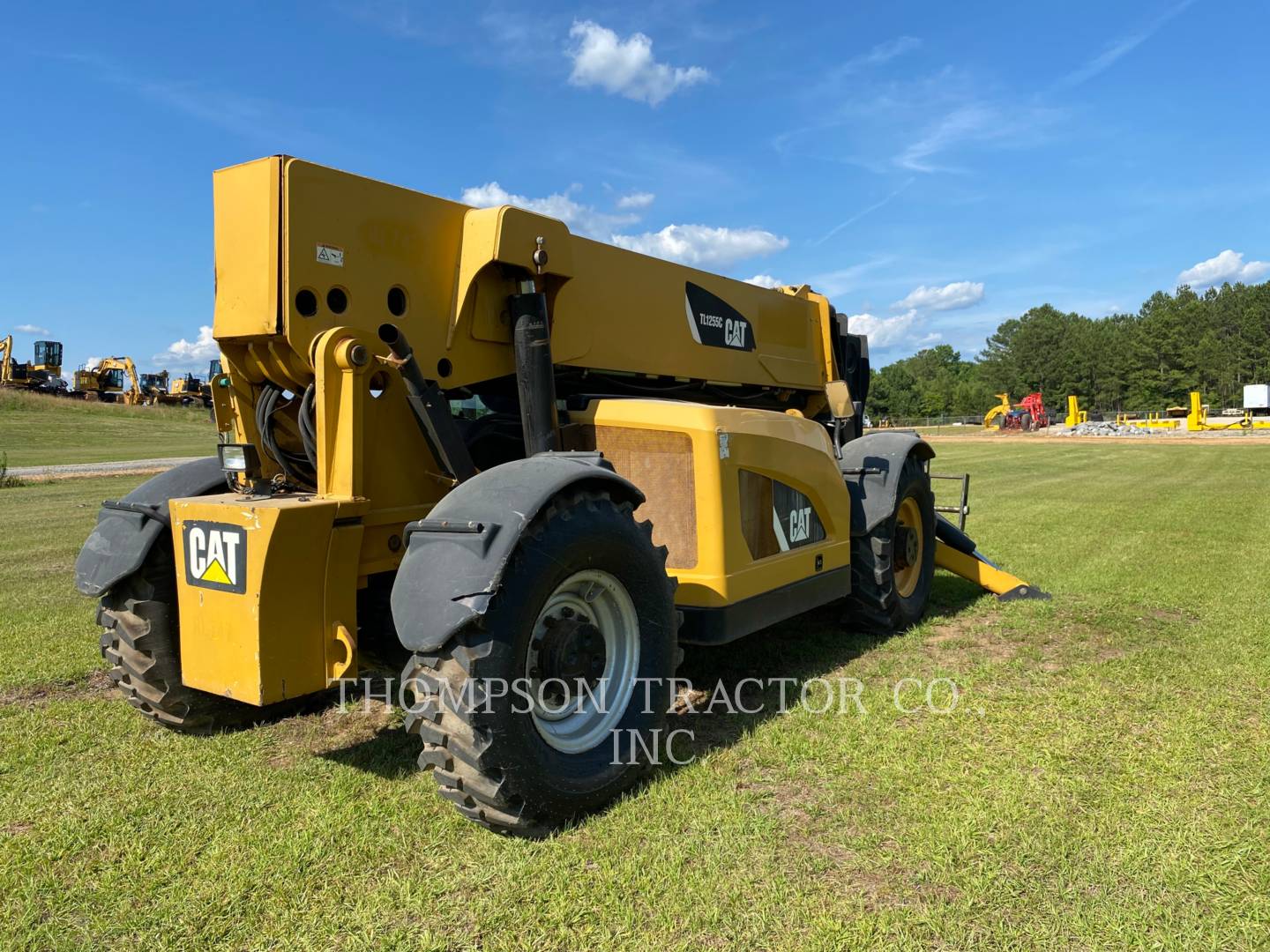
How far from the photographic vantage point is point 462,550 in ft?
10.2

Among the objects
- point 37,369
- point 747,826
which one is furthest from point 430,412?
point 37,369

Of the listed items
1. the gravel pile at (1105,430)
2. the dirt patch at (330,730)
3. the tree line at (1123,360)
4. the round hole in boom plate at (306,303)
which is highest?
the tree line at (1123,360)

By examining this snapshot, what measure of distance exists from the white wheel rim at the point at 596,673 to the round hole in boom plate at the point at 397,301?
149 cm

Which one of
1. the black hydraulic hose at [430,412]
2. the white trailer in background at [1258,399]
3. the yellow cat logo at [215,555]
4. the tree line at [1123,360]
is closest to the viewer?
the yellow cat logo at [215,555]

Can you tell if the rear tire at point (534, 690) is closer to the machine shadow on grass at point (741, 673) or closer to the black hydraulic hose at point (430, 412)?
the machine shadow on grass at point (741, 673)

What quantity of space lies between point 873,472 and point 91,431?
45.1m

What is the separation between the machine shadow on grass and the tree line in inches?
2731

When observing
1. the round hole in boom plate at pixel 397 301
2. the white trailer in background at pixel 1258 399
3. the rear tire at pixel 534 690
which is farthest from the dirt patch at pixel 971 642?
the white trailer in background at pixel 1258 399

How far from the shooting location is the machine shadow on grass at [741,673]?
4.00m

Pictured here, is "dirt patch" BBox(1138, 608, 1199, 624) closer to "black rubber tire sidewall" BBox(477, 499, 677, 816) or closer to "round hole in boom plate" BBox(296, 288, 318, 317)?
"black rubber tire sidewall" BBox(477, 499, 677, 816)

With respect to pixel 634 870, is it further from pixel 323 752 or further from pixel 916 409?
pixel 916 409

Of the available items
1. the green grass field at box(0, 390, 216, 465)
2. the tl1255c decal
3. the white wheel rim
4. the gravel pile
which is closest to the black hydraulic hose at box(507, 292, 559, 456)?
the white wheel rim

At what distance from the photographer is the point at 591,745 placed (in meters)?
3.57

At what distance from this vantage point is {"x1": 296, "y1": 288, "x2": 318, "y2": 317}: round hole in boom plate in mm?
3570
